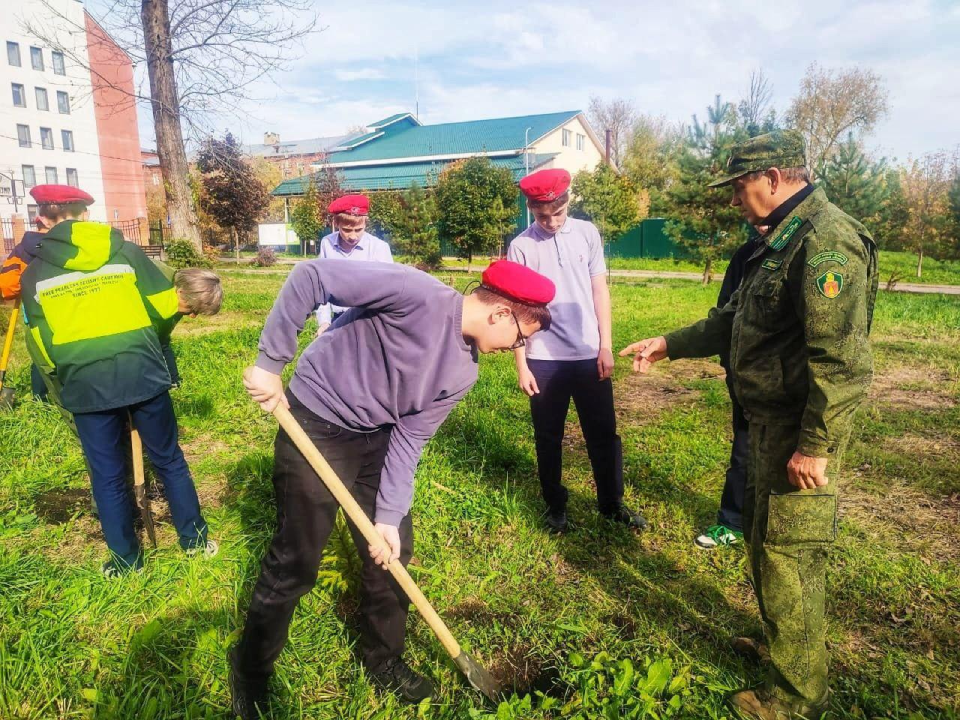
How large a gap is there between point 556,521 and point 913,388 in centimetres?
485

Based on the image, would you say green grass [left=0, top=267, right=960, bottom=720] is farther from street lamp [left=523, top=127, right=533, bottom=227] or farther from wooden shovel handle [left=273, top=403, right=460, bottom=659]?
street lamp [left=523, top=127, right=533, bottom=227]

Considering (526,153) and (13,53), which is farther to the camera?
(13,53)

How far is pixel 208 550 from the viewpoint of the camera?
319 centimetres

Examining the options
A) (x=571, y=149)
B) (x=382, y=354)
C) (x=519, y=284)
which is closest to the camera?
(x=519, y=284)

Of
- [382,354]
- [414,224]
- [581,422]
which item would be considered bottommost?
[581,422]

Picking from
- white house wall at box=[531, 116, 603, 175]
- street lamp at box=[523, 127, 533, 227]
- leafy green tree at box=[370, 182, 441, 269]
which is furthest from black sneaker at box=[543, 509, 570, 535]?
white house wall at box=[531, 116, 603, 175]

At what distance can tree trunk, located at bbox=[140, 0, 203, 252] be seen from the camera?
12711 mm

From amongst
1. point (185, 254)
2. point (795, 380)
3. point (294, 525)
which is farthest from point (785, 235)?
point (185, 254)

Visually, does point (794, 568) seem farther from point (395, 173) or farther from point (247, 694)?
point (395, 173)

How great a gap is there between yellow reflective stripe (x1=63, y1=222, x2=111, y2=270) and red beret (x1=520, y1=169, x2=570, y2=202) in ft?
6.72

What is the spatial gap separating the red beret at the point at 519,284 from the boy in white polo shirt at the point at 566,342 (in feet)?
4.24

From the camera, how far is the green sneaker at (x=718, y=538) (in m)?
3.42

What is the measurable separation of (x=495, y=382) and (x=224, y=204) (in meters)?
28.4

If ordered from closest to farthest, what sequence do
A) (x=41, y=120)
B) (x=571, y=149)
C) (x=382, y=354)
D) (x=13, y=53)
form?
(x=382, y=354) → (x=13, y=53) → (x=41, y=120) → (x=571, y=149)
